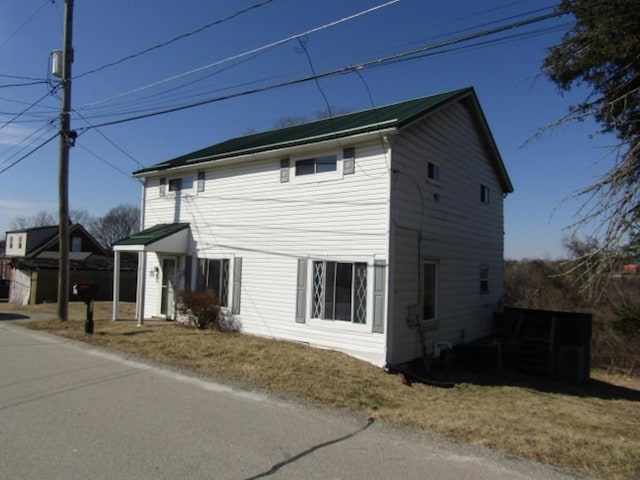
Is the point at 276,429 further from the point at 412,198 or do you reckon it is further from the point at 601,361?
the point at 601,361

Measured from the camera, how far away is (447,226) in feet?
42.7

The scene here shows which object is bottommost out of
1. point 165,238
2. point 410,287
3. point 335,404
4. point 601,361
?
point 601,361

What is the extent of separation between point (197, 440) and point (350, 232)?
6651 mm

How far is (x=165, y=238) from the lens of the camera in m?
14.4

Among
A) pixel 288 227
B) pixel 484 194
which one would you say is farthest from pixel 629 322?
pixel 484 194

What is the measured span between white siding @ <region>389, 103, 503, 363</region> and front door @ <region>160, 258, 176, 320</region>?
8098 mm

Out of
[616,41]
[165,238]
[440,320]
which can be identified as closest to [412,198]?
[440,320]

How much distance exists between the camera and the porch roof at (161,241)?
14188 mm

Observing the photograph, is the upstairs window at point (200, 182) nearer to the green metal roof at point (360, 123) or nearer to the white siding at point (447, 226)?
the green metal roof at point (360, 123)

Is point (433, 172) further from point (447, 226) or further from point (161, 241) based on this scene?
point (161, 241)

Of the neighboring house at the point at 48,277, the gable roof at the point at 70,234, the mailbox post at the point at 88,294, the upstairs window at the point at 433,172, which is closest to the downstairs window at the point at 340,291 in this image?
the upstairs window at the point at 433,172

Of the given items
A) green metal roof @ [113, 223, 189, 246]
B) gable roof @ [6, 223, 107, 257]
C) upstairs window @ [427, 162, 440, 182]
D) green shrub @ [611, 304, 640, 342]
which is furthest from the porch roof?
gable roof @ [6, 223, 107, 257]

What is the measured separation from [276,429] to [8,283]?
33.5m

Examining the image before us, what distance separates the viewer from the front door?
15.8m
